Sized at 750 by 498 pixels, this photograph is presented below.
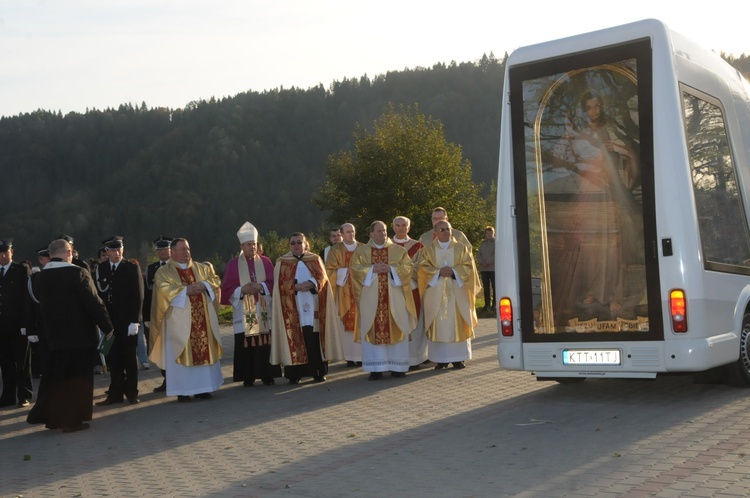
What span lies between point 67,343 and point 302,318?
4.01 meters

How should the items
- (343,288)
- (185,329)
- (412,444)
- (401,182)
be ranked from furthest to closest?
(401,182), (343,288), (185,329), (412,444)

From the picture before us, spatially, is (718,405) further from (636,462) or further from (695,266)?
(636,462)

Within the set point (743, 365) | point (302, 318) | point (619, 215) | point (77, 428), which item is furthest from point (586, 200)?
point (77, 428)

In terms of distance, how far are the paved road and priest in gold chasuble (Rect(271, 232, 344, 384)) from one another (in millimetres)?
1102

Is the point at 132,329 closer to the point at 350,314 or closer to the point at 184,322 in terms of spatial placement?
the point at 184,322

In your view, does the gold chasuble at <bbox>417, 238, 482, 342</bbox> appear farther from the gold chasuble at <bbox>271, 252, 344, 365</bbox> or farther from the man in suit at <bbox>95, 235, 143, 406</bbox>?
the man in suit at <bbox>95, 235, 143, 406</bbox>

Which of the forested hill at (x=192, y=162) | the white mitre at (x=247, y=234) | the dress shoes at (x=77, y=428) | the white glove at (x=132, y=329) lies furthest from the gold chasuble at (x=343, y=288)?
the forested hill at (x=192, y=162)

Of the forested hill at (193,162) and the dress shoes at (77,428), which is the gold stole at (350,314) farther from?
the forested hill at (193,162)

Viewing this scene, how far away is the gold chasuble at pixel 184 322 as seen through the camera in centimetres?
1326

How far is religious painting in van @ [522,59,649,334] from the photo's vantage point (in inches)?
388

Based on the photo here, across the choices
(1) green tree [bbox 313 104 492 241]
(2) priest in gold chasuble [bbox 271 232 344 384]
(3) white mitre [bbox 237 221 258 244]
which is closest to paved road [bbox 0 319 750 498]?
(2) priest in gold chasuble [bbox 271 232 344 384]

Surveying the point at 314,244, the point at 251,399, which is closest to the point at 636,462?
the point at 251,399

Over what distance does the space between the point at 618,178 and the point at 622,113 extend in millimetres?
627

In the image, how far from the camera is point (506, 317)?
10492 mm
